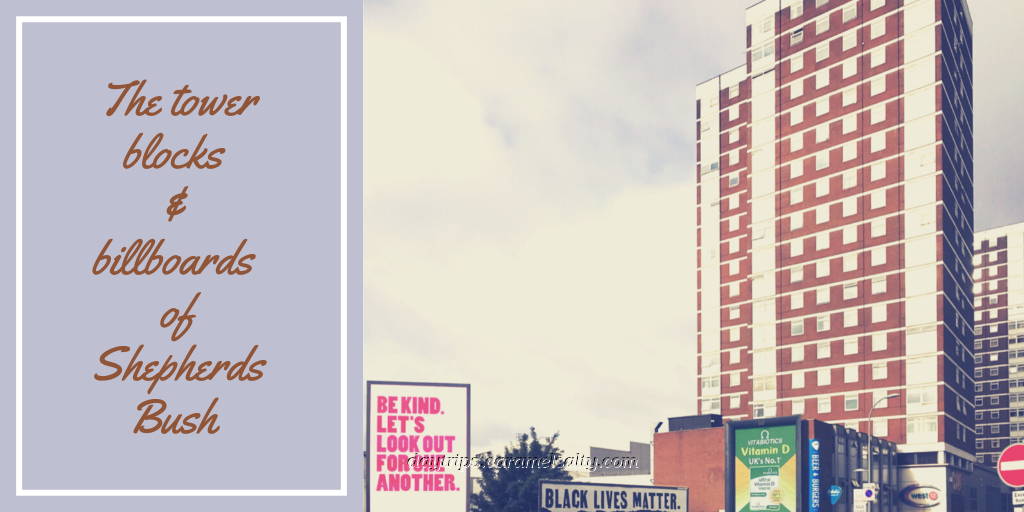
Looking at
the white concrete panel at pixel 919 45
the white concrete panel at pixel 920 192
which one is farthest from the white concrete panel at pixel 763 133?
the white concrete panel at pixel 920 192

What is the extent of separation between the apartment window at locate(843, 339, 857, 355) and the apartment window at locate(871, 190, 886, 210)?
1283 cm

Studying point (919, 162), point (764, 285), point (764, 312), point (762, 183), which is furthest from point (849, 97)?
point (764, 312)

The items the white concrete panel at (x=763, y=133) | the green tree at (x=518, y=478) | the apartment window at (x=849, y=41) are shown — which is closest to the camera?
the green tree at (x=518, y=478)

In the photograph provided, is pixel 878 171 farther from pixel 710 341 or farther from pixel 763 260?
pixel 710 341

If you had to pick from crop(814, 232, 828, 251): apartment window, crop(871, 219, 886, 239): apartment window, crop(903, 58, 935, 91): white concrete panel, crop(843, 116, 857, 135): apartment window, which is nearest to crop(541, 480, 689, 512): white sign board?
crop(871, 219, 886, 239): apartment window

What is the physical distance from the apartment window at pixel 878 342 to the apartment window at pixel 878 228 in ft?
30.8

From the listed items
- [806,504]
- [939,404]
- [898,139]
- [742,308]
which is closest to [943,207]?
[898,139]

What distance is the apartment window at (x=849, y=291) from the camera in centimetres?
8800

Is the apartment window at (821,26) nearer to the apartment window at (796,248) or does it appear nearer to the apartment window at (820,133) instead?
the apartment window at (820,133)

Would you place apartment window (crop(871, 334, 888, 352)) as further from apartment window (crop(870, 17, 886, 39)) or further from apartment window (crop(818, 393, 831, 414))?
apartment window (crop(870, 17, 886, 39))

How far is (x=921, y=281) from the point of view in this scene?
273ft

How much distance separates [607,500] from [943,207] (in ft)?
208
